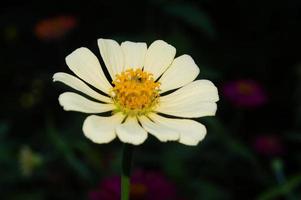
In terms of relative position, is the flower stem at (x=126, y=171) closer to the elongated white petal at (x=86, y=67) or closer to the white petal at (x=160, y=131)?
the white petal at (x=160, y=131)

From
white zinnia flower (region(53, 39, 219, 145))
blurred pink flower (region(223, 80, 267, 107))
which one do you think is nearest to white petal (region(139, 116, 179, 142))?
white zinnia flower (region(53, 39, 219, 145))

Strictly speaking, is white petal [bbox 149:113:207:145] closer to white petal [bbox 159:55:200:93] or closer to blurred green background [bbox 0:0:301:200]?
white petal [bbox 159:55:200:93]

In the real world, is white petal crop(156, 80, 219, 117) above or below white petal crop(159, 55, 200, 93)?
below

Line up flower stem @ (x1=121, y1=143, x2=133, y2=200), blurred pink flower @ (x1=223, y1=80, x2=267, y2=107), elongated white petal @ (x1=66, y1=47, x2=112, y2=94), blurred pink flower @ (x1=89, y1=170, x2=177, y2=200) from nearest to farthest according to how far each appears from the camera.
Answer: flower stem @ (x1=121, y1=143, x2=133, y2=200)
elongated white petal @ (x1=66, y1=47, x2=112, y2=94)
blurred pink flower @ (x1=89, y1=170, x2=177, y2=200)
blurred pink flower @ (x1=223, y1=80, x2=267, y2=107)

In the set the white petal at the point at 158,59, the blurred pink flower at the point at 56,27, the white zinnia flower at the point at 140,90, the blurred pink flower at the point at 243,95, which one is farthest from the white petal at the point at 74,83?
the blurred pink flower at the point at 56,27

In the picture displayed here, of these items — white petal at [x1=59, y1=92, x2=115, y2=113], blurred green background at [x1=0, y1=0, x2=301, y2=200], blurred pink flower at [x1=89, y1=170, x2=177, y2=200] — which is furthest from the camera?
blurred green background at [x1=0, y1=0, x2=301, y2=200]

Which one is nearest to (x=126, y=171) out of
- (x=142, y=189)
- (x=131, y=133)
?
(x=131, y=133)
